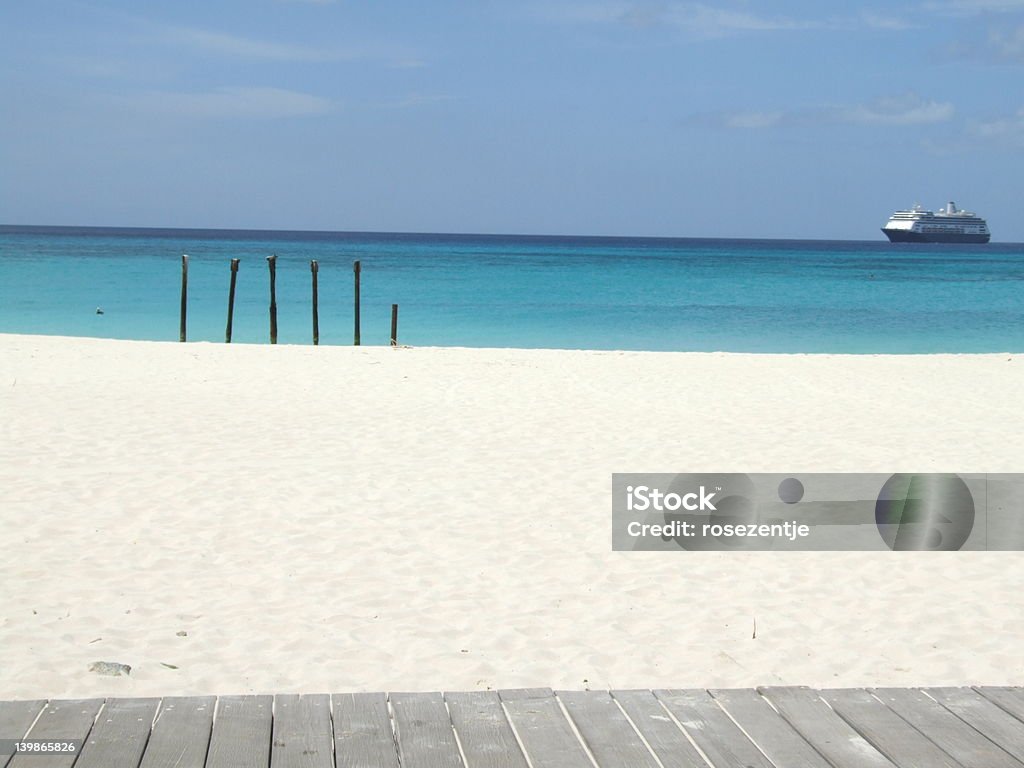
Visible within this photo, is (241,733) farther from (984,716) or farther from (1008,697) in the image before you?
(1008,697)

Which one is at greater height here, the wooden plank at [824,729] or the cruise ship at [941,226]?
the cruise ship at [941,226]

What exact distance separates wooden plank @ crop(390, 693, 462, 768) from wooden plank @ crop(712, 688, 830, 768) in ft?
3.13

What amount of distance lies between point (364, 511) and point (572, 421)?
4311 mm

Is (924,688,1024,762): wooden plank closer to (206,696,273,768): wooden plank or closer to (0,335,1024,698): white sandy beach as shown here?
(0,335,1024,698): white sandy beach

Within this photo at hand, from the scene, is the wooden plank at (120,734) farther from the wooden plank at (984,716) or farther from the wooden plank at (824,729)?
the wooden plank at (984,716)

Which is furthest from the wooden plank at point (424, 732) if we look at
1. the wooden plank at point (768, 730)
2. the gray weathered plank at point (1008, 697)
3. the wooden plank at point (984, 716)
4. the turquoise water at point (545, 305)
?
the turquoise water at point (545, 305)

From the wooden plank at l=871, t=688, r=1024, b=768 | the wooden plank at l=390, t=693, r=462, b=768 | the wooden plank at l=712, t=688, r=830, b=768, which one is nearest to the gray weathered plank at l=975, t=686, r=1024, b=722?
the wooden plank at l=871, t=688, r=1024, b=768

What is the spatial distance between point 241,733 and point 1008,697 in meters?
2.65

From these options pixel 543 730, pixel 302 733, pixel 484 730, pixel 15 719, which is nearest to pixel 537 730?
pixel 543 730

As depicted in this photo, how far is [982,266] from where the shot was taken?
82.9 metres

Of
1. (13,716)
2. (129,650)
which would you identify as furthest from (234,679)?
(13,716)

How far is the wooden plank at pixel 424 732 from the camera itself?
10.5 feet

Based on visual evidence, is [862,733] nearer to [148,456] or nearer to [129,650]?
[129,650]

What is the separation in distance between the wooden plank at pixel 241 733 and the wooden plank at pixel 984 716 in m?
2.29
